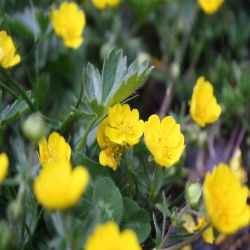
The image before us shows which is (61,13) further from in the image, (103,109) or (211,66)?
(211,66)

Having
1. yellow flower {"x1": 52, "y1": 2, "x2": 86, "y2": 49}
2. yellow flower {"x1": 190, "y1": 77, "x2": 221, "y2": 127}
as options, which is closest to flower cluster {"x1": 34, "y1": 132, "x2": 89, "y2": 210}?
yellow flower {"x1": 190, "y1": 77, "x2": 221, "y2": 127}

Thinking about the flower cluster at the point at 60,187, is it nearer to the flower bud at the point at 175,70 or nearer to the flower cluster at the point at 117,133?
the flower cluster at the point at 117,133

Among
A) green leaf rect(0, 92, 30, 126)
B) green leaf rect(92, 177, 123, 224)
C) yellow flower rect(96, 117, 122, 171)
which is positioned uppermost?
green leaf rect(0, 92, 30, 126)

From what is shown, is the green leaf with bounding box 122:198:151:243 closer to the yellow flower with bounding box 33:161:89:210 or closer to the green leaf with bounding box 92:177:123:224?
the green leaf with bounding box 92:177:123:224

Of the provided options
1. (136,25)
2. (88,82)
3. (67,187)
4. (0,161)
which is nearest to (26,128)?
(0,161)

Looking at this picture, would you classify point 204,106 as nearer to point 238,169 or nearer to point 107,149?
point 238,169

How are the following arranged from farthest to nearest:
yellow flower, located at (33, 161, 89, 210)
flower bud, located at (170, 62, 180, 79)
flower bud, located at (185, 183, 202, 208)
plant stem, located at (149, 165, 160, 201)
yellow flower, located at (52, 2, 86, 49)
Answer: flower bud, located at (170, 62, 180, 79), yellow flower, located at (52, 2, 86, 49), plant stem, located at (149, 165, 160, 201), flower bud, located at (185, 183, 202, 208), yellow flower, located at (33, 161, 89, 210)
